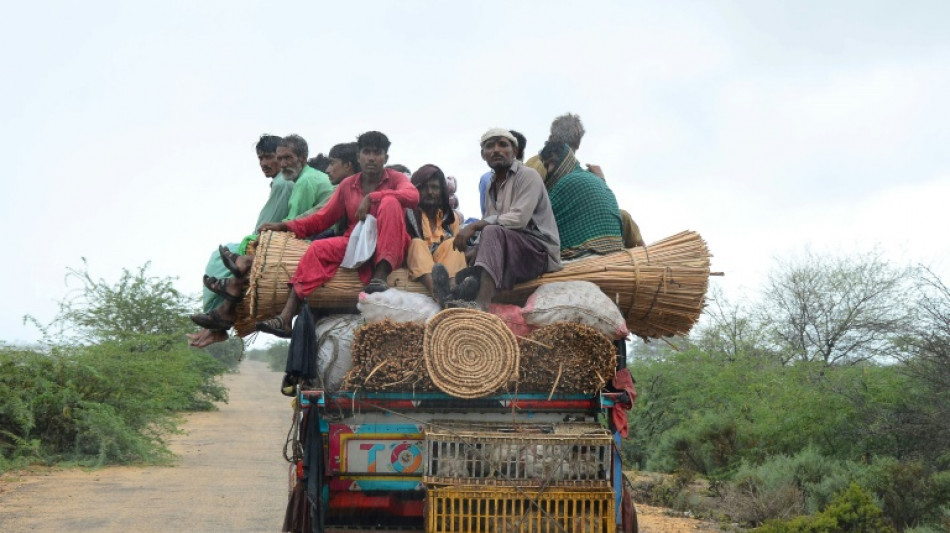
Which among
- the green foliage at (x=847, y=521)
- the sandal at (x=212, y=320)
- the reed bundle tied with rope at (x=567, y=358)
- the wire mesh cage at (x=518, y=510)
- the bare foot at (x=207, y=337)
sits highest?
the sandal at (x=212, y=320)

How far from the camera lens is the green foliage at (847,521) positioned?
25.1ft

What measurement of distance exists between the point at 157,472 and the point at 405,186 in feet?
27.6

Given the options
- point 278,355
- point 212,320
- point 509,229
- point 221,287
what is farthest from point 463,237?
point 278,355

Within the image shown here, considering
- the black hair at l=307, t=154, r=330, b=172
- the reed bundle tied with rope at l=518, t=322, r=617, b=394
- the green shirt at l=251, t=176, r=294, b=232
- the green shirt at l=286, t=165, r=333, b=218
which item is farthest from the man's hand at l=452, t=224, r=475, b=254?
the black hair at l=307, t=154, r=330, b=172

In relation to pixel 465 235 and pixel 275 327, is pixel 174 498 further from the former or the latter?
pixel 465 235

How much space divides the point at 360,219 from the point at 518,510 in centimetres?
196

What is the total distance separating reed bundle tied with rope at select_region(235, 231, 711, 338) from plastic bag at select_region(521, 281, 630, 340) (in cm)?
29

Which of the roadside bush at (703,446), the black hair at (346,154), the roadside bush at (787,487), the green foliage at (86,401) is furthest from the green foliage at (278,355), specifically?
the black hair at (346,154)

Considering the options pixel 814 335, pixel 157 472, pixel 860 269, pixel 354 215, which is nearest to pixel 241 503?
pixel 157 472

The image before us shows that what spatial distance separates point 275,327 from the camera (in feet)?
17.4

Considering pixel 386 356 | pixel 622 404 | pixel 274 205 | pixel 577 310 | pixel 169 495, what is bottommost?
pixel 169 495

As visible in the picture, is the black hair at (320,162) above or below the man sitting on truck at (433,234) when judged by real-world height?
above

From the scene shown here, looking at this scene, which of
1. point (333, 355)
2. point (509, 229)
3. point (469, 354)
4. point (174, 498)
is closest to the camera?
point (469, 354)

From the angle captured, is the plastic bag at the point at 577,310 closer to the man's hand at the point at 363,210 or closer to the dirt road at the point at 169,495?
the man's hand at the point at 363,210
